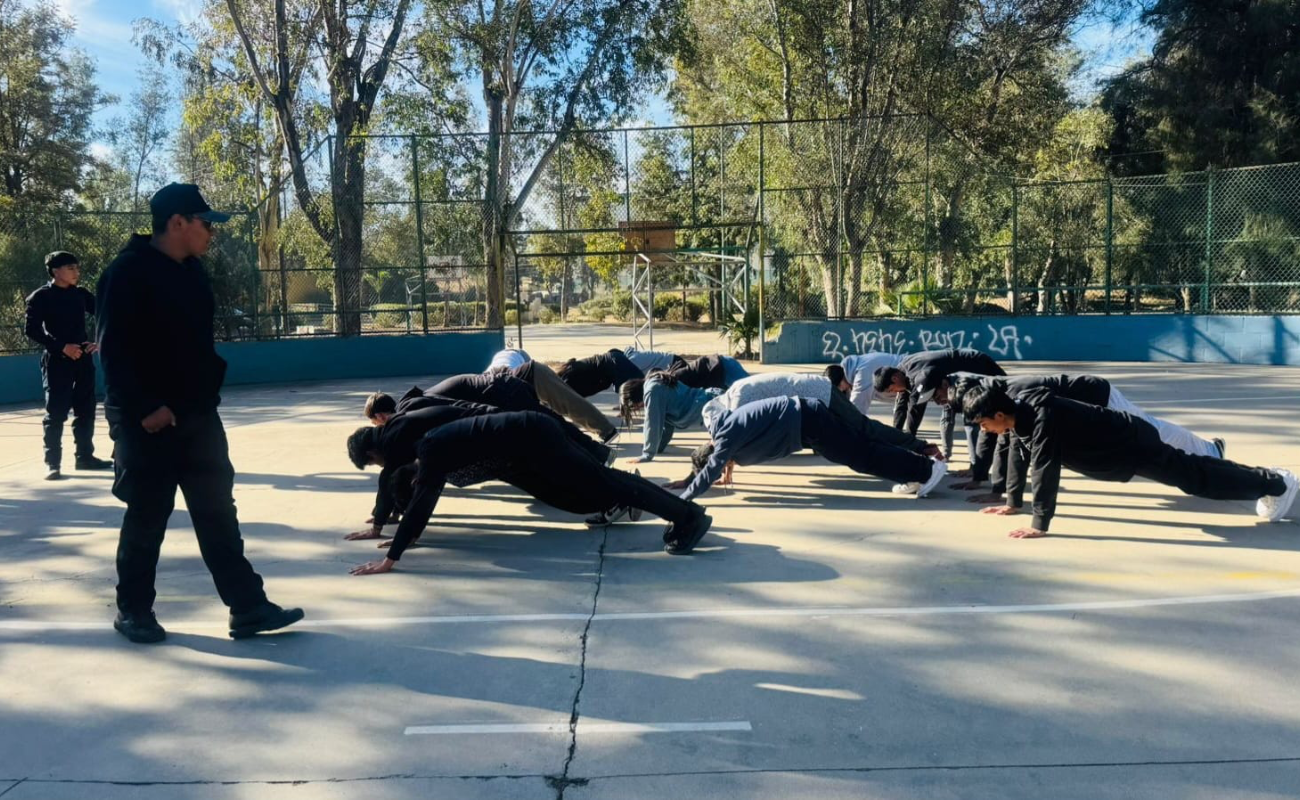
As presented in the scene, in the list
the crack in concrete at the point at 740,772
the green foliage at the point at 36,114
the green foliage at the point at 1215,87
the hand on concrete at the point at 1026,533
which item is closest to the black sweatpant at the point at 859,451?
the hand on concrete at the point at 1026,533

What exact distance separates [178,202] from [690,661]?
324 centimetres

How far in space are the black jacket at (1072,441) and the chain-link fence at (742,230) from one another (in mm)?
12351

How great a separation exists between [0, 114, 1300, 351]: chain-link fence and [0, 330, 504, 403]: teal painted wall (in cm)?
39

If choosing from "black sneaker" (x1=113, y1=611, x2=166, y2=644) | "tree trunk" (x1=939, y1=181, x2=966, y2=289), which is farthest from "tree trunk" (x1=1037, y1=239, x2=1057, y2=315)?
"black sneaker" (x1=113, y1=611, x2=166, y2=644)

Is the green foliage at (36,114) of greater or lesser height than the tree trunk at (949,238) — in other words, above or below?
above

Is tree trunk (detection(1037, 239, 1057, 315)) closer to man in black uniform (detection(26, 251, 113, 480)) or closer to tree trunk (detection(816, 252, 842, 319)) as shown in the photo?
tree trunk (detection(816, 252, 842, 319))

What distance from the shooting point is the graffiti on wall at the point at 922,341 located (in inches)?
791

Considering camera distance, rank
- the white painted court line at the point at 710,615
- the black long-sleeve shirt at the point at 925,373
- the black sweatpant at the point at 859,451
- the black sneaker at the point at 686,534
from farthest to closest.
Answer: the black long-sleeve shirt at the point at 925,373 < the black sweatpant at the point at 859,451 < the black sneaker at the point at 686,534 < the white painted court line at the point at 710,615

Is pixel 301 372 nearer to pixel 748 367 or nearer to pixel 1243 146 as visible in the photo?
pixel 748 367

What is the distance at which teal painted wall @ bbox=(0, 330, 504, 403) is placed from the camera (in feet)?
63.7

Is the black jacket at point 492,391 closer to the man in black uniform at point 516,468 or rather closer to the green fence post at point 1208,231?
the man in black uniform at point 516,468

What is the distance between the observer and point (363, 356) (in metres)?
19.8

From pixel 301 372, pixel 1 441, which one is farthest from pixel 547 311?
pixel 1 441

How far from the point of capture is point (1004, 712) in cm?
409
